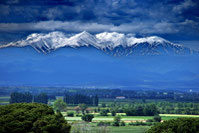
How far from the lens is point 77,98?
130125 mm

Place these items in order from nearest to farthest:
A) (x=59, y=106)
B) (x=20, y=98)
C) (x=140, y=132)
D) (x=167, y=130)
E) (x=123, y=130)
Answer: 1. (x=167, y=130)
2. (x=140, y=132)
3. (x=123, y=130)
4. (x=59, y=106)
5. (x=20, y=98)

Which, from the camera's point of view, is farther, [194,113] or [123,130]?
[194,113]

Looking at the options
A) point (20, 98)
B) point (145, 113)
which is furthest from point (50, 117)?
point (20, 98)

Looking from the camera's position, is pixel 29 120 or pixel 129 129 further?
pixel 129 129

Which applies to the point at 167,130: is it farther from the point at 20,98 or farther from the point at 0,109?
the point at 20,98

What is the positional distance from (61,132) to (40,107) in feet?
10.1

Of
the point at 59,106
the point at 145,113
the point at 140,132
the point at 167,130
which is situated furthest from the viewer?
the point at 59,106

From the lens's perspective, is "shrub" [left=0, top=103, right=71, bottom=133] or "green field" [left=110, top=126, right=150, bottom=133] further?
"green field" [left=110, top=126, right=150, bottom=133]

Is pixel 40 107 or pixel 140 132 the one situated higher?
pixel 40 107

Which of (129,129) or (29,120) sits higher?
(29,120)

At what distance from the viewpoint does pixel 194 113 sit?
94.6 m

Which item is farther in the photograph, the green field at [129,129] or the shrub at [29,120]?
the green field at [129,129]

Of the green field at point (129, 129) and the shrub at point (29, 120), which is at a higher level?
the shrub at point (29, 120)

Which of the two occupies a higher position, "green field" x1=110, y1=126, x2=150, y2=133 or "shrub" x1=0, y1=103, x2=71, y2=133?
"shrub" x1=0, y1=103, x2=71, y2=133
